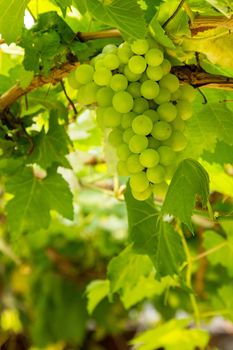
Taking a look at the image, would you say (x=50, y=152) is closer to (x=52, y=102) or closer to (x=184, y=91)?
(x=52, y=102)

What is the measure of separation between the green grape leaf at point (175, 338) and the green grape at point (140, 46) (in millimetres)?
650

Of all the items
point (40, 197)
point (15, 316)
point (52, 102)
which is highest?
point (52, 102)

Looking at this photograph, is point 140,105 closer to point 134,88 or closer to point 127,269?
point 134,88

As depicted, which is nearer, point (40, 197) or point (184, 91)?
point (184, 91)

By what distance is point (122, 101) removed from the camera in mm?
640

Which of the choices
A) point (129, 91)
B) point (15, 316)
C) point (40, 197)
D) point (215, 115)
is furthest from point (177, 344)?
point (15, 316)

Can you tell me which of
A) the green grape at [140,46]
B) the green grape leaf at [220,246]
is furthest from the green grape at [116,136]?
the green grape leaf at [220,246]

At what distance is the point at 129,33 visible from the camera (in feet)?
1.94

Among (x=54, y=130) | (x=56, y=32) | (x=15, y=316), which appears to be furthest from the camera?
(x=15, y=316)

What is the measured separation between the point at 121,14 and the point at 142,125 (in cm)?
12

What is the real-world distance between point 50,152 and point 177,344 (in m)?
0.47

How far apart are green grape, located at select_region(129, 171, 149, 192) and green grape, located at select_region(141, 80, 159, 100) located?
86 millimetres

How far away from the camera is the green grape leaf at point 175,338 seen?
1121mm

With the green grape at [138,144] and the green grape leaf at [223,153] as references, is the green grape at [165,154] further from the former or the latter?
the green grape leaf at [223,153]
